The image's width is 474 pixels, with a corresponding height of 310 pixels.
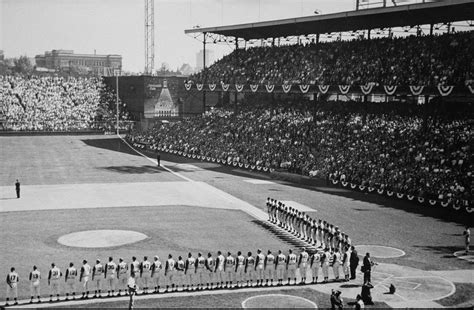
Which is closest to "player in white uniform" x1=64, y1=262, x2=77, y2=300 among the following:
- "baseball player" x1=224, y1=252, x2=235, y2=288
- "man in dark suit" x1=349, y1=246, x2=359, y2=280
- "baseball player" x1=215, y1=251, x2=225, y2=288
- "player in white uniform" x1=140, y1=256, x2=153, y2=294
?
"player in white uniform" x1=140, y1=256, x2=153, y2=294

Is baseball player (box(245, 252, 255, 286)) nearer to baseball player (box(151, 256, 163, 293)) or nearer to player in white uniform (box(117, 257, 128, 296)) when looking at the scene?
baseball player (box(151, 256, 163, 293))

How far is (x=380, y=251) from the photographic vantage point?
22906 millimetres

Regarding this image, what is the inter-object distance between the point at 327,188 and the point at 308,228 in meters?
14.1

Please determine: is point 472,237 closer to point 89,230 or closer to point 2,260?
point 89,230

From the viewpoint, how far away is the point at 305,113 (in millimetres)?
51031

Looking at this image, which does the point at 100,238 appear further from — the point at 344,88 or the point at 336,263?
the point at 344,88

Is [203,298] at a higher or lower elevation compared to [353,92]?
lower

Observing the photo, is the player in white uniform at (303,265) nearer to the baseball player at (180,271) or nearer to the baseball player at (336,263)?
the baseball player at (336,263)

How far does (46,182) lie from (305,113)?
83.7 ft

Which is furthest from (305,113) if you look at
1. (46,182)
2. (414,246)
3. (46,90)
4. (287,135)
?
(46,90)

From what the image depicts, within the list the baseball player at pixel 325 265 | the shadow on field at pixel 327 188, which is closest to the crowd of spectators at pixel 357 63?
the shadow on field at pixel 327 188

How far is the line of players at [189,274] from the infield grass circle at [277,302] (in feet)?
4.71

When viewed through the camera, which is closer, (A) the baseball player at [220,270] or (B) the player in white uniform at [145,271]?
(B) the player in white uniform at [145,271]

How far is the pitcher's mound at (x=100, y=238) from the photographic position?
23219mm
